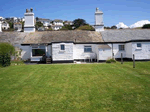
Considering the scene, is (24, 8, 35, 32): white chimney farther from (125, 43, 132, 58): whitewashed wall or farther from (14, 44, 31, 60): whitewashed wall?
(125, 43, 132, 58): whitewashed wall

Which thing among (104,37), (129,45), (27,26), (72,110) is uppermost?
(27,26)

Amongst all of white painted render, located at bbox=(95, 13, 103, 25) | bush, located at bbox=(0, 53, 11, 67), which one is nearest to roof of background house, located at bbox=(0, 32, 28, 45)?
bush, located at bbox=(0, 53, 11, 67)

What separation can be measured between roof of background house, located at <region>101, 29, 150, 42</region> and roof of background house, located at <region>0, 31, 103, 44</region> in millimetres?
1324

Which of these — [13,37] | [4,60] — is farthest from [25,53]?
[4,60]

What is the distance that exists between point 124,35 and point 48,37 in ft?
42.3

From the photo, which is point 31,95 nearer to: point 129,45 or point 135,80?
point 135,80

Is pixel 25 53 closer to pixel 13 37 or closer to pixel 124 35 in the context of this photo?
pixel 13 37

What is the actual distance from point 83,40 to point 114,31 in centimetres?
707

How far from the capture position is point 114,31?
24.5m

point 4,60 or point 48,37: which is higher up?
point 48,37

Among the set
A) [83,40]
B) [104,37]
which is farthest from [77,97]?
[104,37]

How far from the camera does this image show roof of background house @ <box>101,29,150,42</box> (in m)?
21.4

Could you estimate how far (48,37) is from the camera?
2231 cm

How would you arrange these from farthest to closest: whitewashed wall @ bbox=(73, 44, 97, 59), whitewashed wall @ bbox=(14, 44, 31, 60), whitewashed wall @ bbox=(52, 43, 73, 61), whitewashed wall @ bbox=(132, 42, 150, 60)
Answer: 1. whitewashed wall @ bbox=(14, 44, 31, 60)
2. whitewashed wall @ bbox=(73, 44, 97, 59)
3. whitewashed wall @ bbox=(132, 42, 150, 60)
4. whitewashed wall @ bbox=(52, 43, 73, 61)
